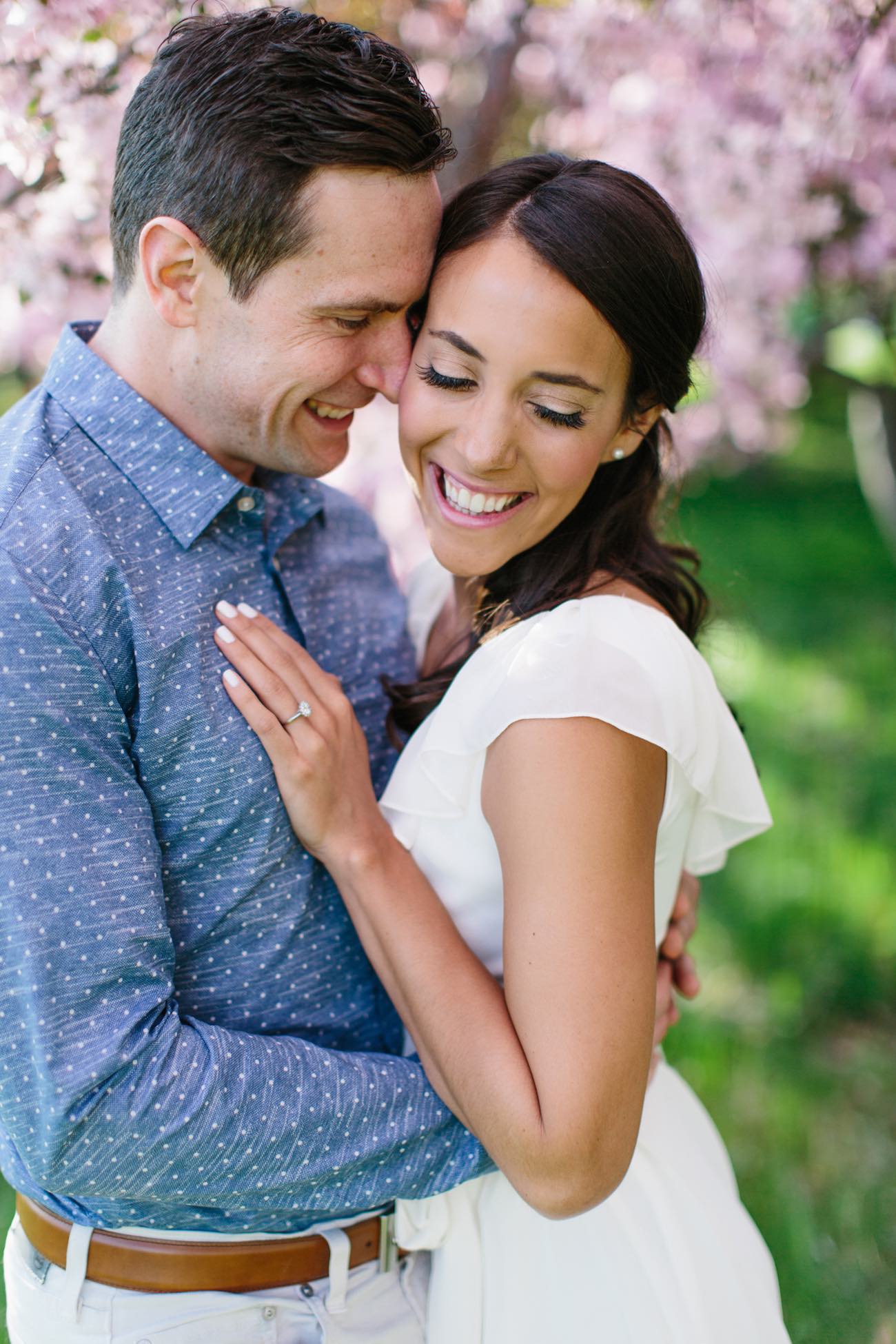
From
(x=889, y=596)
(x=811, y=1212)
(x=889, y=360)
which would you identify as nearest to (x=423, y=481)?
(x=811, y=1212)

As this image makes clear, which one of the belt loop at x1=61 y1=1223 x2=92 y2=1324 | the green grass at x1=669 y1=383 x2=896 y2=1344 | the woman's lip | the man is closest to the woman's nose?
the woman's lip

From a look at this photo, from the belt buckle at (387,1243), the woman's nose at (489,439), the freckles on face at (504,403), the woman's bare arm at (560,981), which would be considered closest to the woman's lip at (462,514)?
the freckles on face at (504,403)

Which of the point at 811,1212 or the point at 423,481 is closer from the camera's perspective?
the point at 423,481

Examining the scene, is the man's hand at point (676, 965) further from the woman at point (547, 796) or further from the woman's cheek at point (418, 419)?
the woman's cheek at point (418, 419)

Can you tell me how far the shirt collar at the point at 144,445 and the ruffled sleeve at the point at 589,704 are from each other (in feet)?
1.67

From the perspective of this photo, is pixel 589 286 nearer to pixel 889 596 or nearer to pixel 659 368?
pixel 659 368

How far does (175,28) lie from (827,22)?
1840 mm

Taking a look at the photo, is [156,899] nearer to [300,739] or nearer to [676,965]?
[300,739]

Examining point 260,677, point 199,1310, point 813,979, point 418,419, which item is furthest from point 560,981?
point 813,979

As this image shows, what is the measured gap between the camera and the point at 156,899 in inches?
67.5

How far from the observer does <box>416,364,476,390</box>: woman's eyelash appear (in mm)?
2086

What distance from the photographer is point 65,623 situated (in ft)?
5.57

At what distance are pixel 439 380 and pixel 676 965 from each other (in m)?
1.29

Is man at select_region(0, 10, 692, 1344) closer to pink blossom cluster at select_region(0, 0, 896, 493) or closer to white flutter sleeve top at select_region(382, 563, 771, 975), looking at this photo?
white flutter sleeve top at select_region(382, 563, 771, 975)
